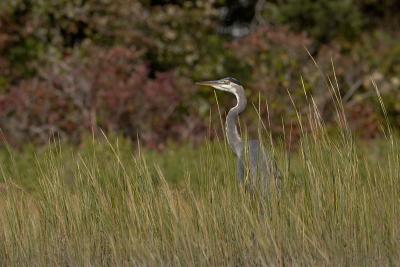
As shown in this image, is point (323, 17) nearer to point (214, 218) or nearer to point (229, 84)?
point (229, 84)

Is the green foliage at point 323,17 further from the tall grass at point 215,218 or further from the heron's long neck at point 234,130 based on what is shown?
the tall grass at point 215,218

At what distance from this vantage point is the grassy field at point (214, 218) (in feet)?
15.7

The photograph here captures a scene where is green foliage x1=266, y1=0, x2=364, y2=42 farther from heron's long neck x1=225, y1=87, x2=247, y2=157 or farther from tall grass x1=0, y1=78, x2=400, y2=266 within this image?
tall grass x1=0, y1=78, x2=400, y2=266

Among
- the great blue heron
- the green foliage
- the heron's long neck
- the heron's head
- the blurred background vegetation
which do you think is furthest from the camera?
the green foliage

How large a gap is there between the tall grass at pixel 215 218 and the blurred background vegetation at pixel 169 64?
644 centimetres

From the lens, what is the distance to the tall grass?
4.77 metres

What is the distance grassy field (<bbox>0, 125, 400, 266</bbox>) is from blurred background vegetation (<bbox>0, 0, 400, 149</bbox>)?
6437 mm

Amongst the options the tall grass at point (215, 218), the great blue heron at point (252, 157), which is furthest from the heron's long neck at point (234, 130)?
the tall grass at point (215, 218)

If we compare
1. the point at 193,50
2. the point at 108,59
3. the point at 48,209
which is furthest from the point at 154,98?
the point at 48,209

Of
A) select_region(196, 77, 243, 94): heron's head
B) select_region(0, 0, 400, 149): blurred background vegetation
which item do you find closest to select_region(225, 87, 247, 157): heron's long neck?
select_region(196, 77, 243, 94): heron's head

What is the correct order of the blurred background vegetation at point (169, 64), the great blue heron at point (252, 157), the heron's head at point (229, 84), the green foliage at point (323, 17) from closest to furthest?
1. the great blue heron at point (252, 157)
2. the heron's head at point (229, 84)
3. the blurred background vegetation at point (169, 64)
4. the green foliage at point (323, 17)

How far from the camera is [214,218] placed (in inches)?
193

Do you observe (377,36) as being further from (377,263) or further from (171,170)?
(377,263)

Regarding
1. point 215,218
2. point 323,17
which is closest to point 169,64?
point 323,17
